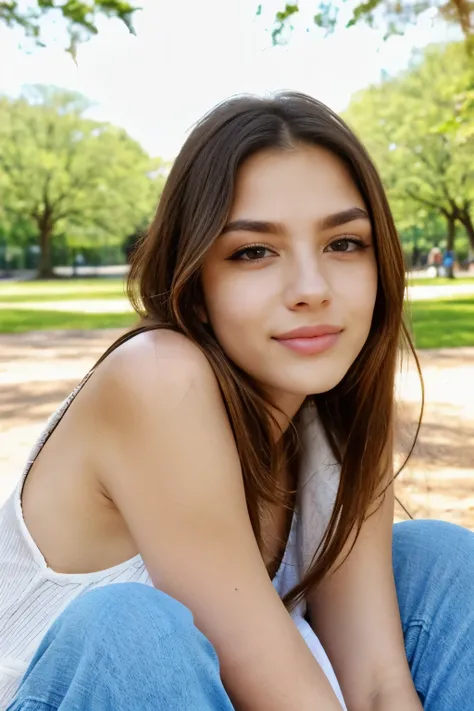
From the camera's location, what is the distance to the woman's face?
1.70m

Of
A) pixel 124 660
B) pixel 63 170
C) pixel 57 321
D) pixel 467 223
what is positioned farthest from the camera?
pixel 63 170

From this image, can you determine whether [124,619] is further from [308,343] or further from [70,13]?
[70,13]

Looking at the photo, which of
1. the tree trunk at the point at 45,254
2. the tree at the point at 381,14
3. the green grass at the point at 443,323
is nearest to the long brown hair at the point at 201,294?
the tree at the point at 381,14

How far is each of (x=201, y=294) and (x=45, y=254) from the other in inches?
1527

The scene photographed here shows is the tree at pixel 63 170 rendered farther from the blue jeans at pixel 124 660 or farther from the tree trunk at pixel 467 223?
the blue jeans at pixel 124 660

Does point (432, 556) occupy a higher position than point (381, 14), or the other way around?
point (381, 14)

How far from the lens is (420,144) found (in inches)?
1236

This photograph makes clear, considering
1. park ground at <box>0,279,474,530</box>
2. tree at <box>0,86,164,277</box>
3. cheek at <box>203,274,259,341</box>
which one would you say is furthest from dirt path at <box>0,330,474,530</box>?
tree at <box>0,86,164,277</box>

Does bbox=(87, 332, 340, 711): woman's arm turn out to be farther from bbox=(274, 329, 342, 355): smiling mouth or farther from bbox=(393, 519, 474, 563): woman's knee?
bbox=(393, 519, 474, 563): woman's knee

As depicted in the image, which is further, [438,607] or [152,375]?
[438,607]

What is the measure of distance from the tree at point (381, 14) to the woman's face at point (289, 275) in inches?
194

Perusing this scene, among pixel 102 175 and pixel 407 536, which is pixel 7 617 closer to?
pixel 407 536

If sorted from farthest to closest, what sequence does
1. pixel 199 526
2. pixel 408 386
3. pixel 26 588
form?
pixel 408 386 → pixel 26 588 → pixel 199 526

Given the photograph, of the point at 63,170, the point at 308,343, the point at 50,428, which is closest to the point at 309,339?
the point at 308,343
